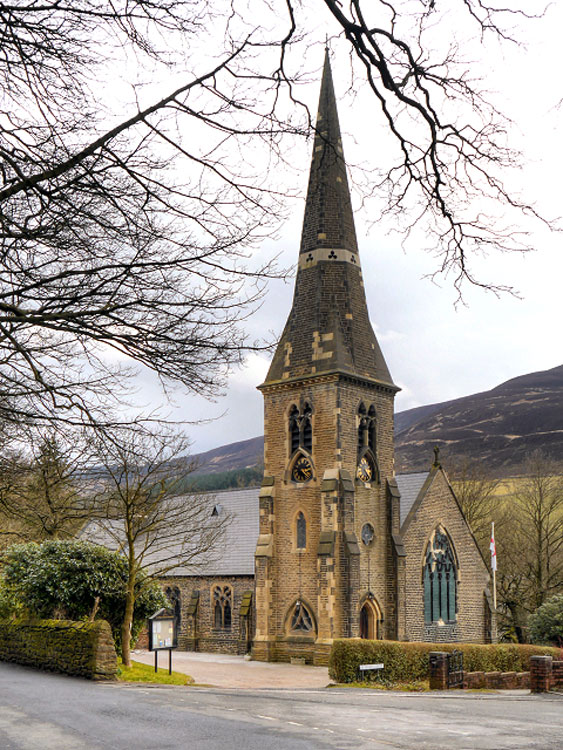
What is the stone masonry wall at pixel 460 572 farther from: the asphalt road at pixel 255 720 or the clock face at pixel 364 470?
the asphalt road at pixel 255 720

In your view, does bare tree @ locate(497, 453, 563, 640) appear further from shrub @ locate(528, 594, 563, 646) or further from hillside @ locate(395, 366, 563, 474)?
hillside @ locate(395, 366, 563, 474)

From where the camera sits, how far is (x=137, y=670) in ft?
79.9

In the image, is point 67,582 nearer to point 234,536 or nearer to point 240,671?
point 240,671

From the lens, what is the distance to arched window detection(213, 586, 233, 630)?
39.2 meters

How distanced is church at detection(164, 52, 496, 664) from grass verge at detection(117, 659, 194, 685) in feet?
30.2

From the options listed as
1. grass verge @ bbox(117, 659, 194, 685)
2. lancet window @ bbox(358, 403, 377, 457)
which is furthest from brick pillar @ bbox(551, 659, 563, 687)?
lancet window @ bbox(358, 403, 377, 457)

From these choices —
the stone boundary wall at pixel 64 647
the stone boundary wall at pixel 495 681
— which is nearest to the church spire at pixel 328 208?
the stone boundary wall at pixel 495 681

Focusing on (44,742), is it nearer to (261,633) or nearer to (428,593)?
(261,633)

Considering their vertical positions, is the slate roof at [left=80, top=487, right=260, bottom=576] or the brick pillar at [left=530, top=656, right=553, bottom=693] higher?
the slate roof at [left=80, top=487, right=260, bottom=576]

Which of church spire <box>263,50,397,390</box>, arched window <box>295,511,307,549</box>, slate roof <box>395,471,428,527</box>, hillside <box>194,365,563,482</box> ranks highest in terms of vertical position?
hillside <box>194,365,563,482</box>

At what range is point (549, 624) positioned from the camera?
116 ft

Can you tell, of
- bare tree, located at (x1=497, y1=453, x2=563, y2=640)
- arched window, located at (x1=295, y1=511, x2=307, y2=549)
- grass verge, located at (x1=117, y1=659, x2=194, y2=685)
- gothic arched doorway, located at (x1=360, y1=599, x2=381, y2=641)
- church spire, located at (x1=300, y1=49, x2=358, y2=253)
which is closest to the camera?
grass verge, located at (x1=117, y1=659, x2=194, y2=685)

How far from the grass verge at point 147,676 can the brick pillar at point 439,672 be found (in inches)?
276

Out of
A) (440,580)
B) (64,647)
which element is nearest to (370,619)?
(440,580)
